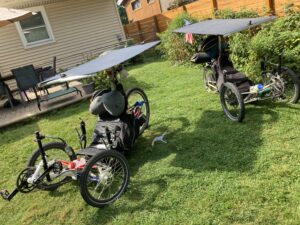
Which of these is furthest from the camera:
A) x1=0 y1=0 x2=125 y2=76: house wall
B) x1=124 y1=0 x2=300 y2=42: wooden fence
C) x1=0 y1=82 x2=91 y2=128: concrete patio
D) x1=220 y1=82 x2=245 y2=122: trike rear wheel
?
x1=0 y1=0 x2=125 y2=76: house wall

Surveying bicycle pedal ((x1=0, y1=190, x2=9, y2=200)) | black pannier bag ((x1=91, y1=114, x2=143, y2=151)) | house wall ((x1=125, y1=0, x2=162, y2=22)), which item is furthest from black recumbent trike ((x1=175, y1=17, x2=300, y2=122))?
house wall ((x1=125, y1=0, x2=162, y2=22))

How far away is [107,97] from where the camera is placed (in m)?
4.35

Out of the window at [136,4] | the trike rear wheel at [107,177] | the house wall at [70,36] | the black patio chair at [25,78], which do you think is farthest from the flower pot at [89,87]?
the window at [136,4]

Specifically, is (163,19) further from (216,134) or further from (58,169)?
(58,169)

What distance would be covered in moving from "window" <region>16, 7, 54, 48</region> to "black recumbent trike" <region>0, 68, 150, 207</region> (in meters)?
8.51

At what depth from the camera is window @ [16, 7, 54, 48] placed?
1195 centimetres

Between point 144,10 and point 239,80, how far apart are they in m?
24.6

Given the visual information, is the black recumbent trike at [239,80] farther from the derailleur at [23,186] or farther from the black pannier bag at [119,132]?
the derailleur at [23,186]

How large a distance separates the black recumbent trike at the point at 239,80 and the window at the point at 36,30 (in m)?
8.59

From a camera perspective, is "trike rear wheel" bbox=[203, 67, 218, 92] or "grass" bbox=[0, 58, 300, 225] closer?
"grass" bbox=[0, 58, 300, 225]

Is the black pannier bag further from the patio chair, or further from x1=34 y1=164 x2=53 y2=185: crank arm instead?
the patio chair

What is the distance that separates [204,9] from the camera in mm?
10422

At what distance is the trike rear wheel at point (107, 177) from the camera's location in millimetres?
3455

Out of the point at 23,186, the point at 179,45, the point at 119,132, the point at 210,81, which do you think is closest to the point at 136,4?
the point at 179,45
